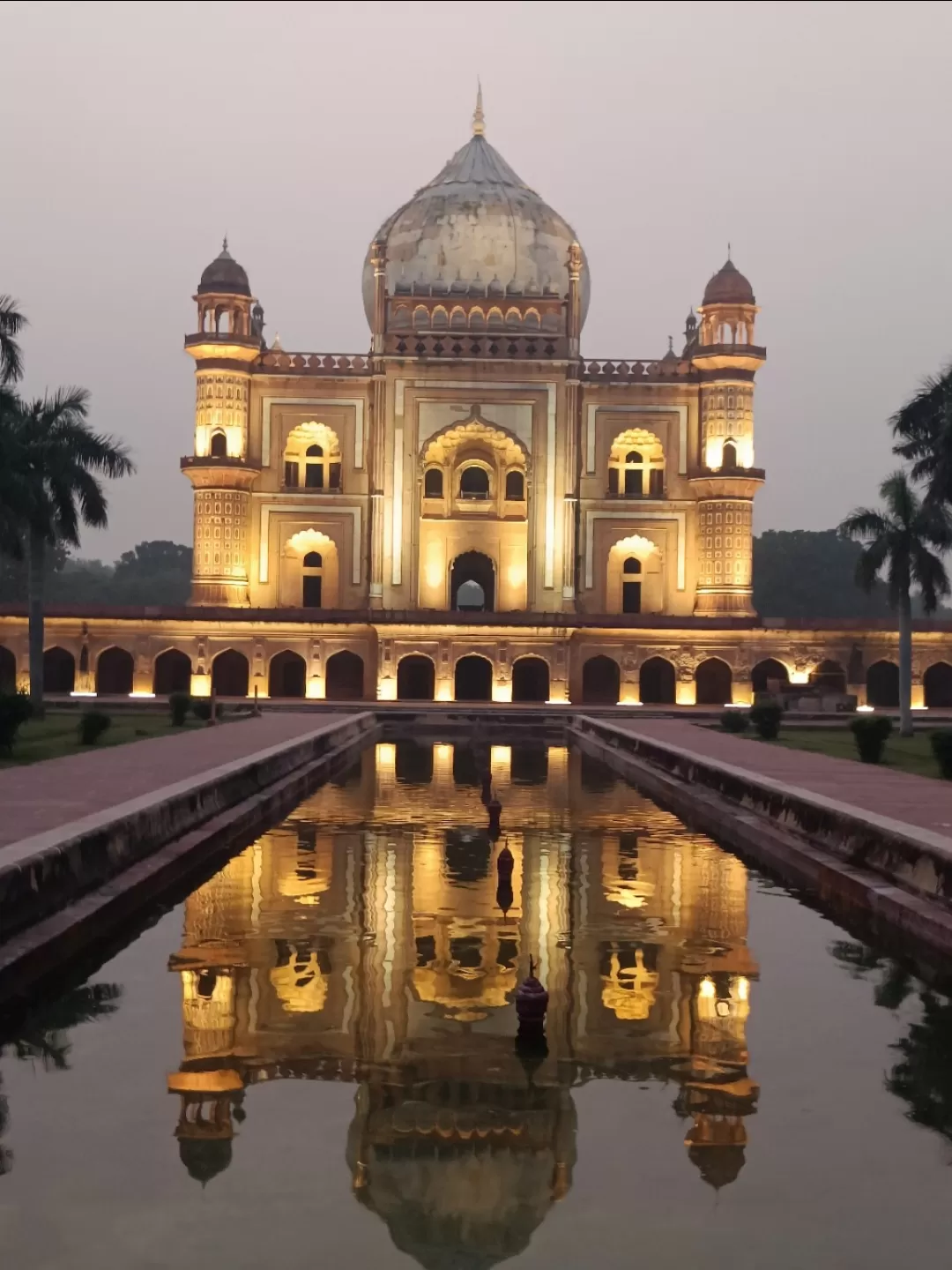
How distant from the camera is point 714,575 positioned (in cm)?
4056

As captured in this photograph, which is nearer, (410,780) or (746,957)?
(746,957)

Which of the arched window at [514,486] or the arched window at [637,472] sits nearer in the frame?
the arched window at [514,486]

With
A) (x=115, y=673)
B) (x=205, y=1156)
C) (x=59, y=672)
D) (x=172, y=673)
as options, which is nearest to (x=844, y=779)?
(x=205, y=1156)

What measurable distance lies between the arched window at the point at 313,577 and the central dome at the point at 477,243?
6875 millimetres

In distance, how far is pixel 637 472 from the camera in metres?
42.0

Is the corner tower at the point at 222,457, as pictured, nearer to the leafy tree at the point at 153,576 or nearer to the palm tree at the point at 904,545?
the palm tree at the point at 904,545

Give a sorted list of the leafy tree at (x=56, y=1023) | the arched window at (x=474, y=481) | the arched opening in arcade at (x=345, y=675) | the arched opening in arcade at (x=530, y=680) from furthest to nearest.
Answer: the arched window at (x=474, y=481)
the arched opening in arcade at (x=530, y=680)
the arched opening in arcade at (x=345, y=675)
the leafy tree at (x=56, y=1023)

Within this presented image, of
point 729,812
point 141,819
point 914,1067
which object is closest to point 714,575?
point 729,812

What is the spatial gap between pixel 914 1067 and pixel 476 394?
35803mm

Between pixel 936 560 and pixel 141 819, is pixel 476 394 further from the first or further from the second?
pixel 141 819

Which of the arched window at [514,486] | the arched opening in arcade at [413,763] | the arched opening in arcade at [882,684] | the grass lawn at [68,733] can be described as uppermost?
the arched window at [514,486]

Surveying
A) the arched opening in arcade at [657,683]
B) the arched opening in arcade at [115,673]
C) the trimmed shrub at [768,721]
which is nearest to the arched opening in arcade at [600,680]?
the arched opening in arcade at [657,683]

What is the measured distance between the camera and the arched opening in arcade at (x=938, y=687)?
38500 millimetres

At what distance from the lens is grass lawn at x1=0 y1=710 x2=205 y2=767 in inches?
679
